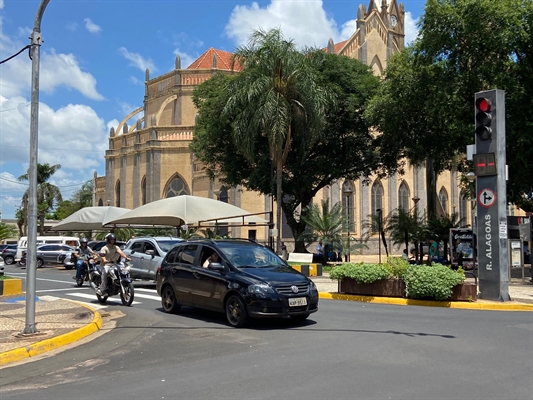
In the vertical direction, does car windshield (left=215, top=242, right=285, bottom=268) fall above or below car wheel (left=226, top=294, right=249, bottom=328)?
above

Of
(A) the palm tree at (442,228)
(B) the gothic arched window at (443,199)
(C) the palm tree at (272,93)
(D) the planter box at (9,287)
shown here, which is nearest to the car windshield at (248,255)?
(D) the planter box at (9,287)

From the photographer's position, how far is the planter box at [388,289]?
545 inches

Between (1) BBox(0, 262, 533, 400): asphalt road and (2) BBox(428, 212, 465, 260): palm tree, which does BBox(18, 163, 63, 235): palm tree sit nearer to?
(2) BBox(428, 212, 465, 260): palm tree

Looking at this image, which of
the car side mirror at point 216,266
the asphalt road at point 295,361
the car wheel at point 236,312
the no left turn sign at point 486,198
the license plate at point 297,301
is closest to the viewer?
the asphalt road at point 295,361

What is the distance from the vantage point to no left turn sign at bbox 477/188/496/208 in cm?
1417

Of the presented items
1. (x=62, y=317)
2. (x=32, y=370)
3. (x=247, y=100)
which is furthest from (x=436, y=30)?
(x=32, y=370)

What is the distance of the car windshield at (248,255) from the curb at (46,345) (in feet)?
9.33

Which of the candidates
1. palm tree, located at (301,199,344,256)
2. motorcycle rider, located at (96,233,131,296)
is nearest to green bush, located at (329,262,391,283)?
motorcycle rider, located at (96,233,131,296)

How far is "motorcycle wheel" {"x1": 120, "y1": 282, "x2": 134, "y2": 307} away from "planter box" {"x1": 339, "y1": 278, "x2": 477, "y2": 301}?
19.0 ft

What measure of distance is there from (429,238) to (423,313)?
1806 centimetres

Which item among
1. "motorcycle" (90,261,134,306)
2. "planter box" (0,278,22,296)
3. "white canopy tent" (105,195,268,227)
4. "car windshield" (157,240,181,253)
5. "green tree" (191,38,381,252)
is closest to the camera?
"motorcycle" (90,261,134,306)

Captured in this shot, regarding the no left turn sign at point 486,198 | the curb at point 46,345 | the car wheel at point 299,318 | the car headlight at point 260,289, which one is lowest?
the curb at point 46,345

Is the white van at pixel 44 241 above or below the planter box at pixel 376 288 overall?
above

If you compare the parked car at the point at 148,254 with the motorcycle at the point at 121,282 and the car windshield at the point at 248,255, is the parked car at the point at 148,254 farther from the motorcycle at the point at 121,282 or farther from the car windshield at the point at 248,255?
the car windshield at the point at 248,255
